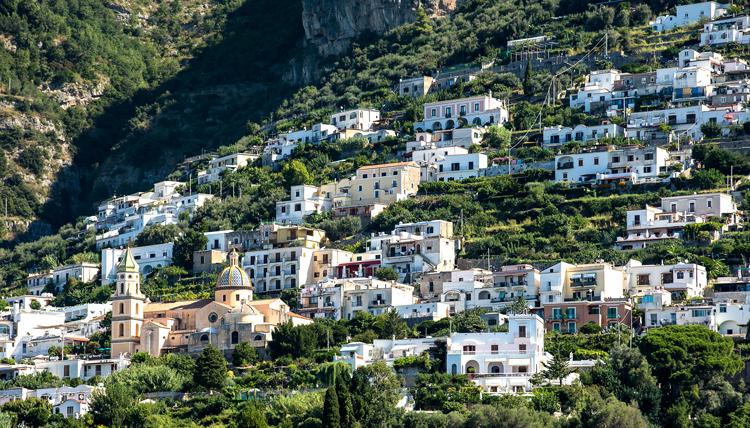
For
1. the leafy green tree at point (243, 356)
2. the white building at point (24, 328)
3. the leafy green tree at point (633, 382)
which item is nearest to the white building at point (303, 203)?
the white building at point (24, 328)

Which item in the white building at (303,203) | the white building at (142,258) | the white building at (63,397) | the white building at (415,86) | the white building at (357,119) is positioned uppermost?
the white building at (415,86)

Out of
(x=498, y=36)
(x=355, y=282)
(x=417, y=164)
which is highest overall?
(x=498, y=36)

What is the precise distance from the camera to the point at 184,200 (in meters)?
123

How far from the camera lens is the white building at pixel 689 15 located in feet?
419

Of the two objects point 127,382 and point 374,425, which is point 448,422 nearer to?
point 374,425

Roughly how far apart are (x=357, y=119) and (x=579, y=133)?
18217 millimetres

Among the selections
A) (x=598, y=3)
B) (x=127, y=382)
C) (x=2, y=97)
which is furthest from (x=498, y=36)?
(x=127, y=382)

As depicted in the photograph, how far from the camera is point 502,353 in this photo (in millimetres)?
85000

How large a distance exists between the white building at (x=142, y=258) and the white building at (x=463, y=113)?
19.5 meters

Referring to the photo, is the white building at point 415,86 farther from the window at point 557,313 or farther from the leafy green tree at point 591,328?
the leafy green tree at point 591,328

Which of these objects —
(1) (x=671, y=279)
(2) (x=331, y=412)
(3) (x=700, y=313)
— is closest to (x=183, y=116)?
(1) (x=671, y=279)

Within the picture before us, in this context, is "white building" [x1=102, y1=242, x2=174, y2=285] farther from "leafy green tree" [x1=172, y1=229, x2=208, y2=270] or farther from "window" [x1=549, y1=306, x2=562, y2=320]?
"window" [x1=549, y1=306, x2=562, y2=320]

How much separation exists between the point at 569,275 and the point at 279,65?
2605 inches

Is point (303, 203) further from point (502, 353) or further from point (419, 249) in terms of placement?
point (502, 353)
